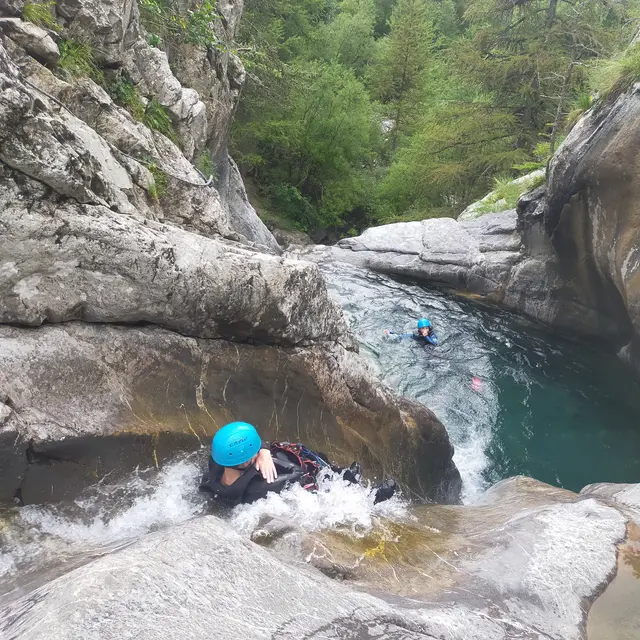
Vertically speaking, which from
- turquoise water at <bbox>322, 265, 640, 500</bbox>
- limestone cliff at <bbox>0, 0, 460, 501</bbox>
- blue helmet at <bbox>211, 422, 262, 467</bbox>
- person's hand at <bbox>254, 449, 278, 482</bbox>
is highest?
limestone cliff at <bbox>0, 0, 460, 501</bbox>

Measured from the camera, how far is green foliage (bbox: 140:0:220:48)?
447 inches

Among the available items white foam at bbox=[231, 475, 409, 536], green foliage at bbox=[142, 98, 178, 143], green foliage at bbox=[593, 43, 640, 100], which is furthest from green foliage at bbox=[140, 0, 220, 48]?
white foam at bbox=[231, 475, 409, 536]

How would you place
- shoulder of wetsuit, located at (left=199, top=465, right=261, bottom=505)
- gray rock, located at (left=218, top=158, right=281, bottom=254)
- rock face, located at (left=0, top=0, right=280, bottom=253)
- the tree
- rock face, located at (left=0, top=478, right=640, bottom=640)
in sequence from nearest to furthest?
1. rock face, located at (left=0, top=478, right=640, bottom=640)
2. shoulder of wetsuit, located at (left=199, top=465, right=261, bottom=505)
3. rock face, located at (left=0, top=0, right=280, bottom=253)
4. gray rock, located at (left=218, top=158, right=281, bottom=254)
5. the tree

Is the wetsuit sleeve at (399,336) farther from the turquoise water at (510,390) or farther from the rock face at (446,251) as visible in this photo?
the rock face at (446,251)

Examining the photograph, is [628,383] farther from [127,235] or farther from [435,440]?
[127,235]

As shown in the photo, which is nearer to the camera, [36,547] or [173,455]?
[36,547]

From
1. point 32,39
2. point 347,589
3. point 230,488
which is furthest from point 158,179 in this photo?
point 347,589

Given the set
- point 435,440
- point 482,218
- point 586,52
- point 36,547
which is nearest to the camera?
point 36,547

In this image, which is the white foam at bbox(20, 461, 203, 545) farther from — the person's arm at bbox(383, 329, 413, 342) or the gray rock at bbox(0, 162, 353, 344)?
the person's arm at bbox(383, 329, 413, 342)

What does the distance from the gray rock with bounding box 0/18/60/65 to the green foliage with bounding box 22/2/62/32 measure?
0.25 meters

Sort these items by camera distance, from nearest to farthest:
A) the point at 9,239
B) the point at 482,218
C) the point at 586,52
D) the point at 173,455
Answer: the point at 9,239, the point at 173,455, the point at 482,218, the point at 586,52

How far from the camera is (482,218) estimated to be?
1970 cm

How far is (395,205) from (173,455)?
27.0 meters

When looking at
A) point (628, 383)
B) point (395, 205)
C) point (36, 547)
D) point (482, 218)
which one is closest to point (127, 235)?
point (36, 547)
